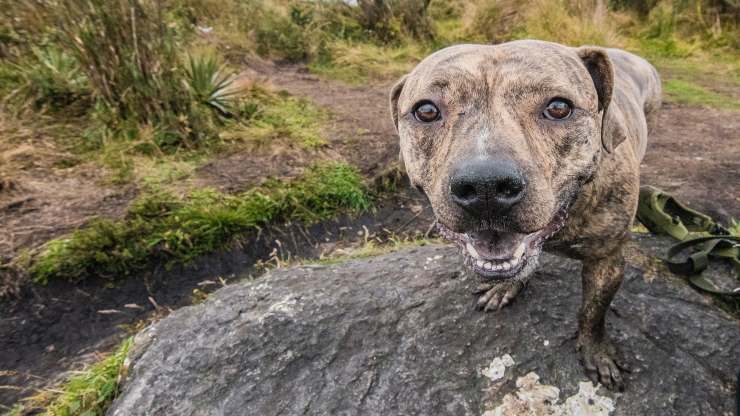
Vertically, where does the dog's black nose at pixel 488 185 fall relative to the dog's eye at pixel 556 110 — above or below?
below

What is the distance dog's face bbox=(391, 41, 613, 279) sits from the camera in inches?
58.0

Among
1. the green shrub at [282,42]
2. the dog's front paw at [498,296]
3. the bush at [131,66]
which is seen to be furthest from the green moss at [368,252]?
the green shrub at [282,42]

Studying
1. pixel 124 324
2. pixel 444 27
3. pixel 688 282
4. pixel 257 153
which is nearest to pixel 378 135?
pixel 257 153

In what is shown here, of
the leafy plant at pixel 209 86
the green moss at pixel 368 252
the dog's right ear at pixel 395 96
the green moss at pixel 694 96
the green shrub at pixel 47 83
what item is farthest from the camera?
the green moss at pixel 694 96

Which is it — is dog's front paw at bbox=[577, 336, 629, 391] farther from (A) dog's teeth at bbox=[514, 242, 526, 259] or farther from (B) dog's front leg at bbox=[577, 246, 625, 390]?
(A) dog's teeth at bbox=[514, 242, 526, 259]

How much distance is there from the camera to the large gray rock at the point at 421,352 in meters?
1.94

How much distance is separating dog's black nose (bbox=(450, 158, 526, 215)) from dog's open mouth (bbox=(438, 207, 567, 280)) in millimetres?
184

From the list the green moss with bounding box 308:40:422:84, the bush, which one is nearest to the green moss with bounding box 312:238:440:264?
the bush

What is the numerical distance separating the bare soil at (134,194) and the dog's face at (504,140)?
7.64ft

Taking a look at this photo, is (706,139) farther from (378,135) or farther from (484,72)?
(484,72)

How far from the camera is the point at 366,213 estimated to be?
465 cm

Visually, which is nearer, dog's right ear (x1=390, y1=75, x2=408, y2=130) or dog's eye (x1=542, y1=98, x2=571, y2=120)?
dog's eye (x1=542, y1=98, x2=571, y2=120)

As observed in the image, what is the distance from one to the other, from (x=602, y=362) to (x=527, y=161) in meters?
1.02

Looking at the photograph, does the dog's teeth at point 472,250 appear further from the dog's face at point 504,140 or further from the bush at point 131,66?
the bush at point 131,66
